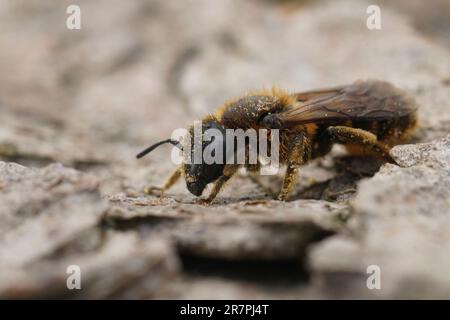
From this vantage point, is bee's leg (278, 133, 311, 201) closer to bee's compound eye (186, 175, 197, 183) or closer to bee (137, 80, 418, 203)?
bee (137, 80, 418, 203)

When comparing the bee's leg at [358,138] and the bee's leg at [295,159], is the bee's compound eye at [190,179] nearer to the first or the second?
the bee's leg at [295,159]

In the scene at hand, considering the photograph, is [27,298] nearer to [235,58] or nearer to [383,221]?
[383,221]

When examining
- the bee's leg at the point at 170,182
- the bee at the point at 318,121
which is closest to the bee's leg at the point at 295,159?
the bee at the point at 318,121

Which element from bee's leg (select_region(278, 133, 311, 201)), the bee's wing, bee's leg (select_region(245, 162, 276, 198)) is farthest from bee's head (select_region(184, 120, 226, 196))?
the bee's wing

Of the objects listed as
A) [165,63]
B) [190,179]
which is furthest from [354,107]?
[165,63]

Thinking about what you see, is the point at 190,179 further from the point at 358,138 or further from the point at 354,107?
the point at 354,107
